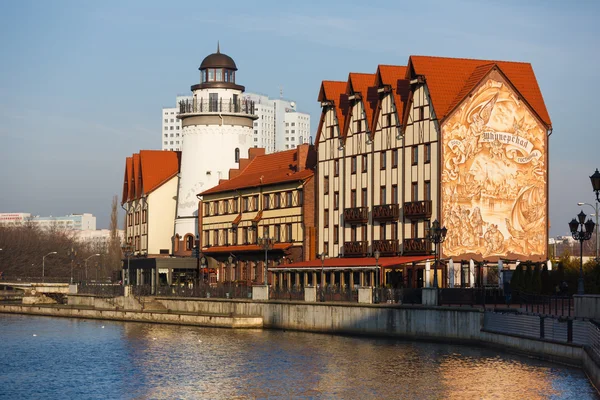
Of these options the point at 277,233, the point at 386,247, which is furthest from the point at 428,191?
the point at 277,233

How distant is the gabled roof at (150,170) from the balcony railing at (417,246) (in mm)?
48504

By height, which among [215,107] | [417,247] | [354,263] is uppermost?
[215,107]

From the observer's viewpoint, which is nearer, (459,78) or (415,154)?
(459,78)

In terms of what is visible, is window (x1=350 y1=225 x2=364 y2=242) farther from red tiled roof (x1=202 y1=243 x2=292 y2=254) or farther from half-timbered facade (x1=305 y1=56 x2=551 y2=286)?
red tiled roof (x1=202 y1=243 x2=292 y2=254)

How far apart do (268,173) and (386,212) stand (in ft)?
78.7

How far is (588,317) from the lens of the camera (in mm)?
49531

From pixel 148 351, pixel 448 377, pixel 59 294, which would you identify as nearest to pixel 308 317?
pixel 148 351

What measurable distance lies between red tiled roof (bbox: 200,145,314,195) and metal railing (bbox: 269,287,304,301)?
13485mm

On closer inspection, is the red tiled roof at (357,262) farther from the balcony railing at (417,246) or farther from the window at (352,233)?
the window at (352,233)

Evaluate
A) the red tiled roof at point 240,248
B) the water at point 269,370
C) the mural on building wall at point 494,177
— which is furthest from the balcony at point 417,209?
the red tiled roof at point 240,248

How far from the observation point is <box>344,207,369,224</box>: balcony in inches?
3260

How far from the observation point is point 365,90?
282ft

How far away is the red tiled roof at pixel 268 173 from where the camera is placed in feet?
311

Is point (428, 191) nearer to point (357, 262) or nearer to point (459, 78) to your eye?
point (357, 262)
